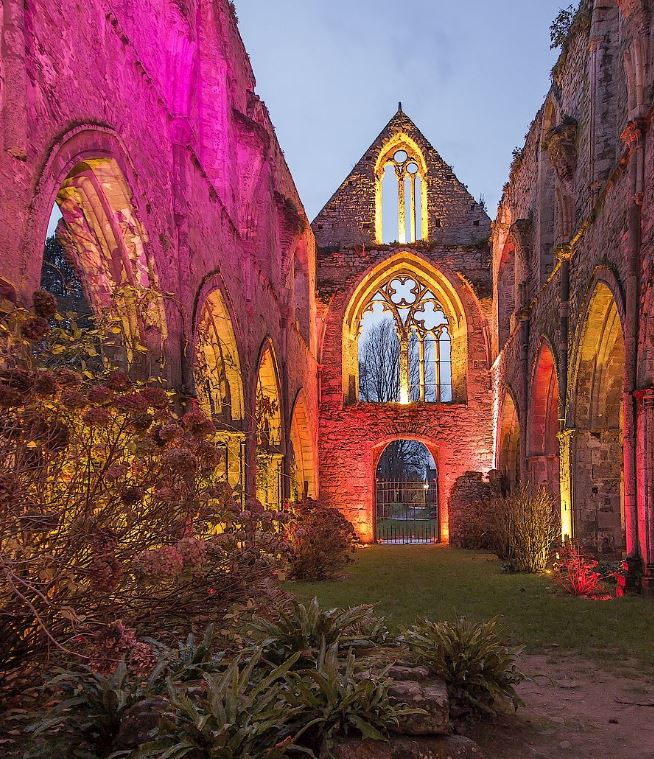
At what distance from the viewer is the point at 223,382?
10.1m

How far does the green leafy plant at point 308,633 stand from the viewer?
387cm

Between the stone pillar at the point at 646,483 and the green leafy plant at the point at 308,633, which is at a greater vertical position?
the stone pillar at the point at 646,483

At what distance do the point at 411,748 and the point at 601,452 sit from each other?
768 cm

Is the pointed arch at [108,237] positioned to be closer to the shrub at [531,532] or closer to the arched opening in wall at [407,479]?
the shrub at [531,532]

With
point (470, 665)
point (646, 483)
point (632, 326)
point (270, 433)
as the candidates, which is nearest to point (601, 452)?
point (646, 483)

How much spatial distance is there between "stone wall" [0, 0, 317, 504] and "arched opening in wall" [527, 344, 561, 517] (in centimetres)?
457

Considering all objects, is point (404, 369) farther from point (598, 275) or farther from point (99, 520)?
point (99, 520)

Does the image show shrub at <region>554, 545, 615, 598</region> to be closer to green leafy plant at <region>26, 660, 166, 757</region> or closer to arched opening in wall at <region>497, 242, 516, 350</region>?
green leafy plant at <region>26, 660, 166, 757</region>

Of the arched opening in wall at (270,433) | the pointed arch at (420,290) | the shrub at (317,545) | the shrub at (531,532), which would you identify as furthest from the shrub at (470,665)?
the pointed arch at (420,290)

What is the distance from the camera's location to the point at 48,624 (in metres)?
3.11

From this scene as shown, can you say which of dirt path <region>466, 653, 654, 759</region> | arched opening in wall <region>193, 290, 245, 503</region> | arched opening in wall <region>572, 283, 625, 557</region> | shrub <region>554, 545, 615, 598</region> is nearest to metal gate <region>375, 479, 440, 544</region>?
arched opening in wall <region>572, 283, 625, 557</region>

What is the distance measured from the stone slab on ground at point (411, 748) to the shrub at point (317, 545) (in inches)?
246

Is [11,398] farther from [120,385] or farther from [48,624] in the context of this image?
[48,624]

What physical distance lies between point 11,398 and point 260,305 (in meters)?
9.20
